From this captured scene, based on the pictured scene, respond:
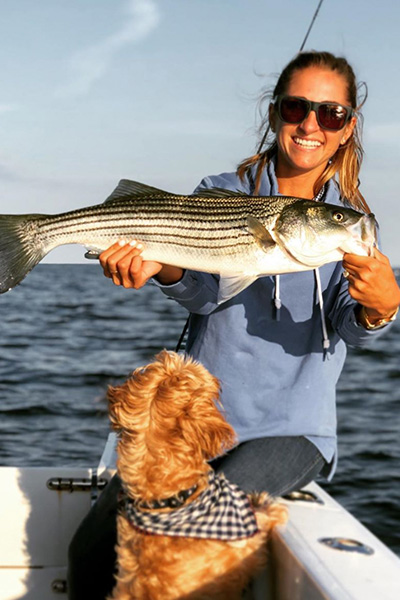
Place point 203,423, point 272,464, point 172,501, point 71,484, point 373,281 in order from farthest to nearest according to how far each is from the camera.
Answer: point 71,484 < point 272,464 < point 373,281 < point 172,501 < point 203,423

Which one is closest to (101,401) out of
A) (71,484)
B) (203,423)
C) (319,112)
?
(203,423)

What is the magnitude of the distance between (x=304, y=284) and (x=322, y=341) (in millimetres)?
301

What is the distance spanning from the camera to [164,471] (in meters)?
3.28

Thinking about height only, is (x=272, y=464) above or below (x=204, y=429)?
below

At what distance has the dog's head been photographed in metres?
3.20

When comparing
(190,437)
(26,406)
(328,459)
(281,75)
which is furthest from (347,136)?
(26,406)

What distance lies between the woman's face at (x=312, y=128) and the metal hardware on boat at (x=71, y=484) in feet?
6.76

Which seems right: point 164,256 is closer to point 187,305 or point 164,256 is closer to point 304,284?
point 187,305

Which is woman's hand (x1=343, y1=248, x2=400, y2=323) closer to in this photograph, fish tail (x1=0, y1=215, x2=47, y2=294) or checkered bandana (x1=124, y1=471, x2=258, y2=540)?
checkered bandana (x1=124, y1=471, x2=258, y2=540)

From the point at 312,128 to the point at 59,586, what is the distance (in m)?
2.84

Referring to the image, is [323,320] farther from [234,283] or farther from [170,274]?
[170,274]

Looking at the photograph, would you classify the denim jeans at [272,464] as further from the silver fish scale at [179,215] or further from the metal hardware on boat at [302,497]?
the silver fish scale at [179,215]

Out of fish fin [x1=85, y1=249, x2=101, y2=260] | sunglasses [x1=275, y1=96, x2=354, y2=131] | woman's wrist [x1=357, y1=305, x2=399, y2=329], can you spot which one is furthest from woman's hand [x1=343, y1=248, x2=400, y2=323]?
fish fin [x1=85, y1=249, x2=101, y2=260]

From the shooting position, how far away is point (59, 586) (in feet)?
15.9
